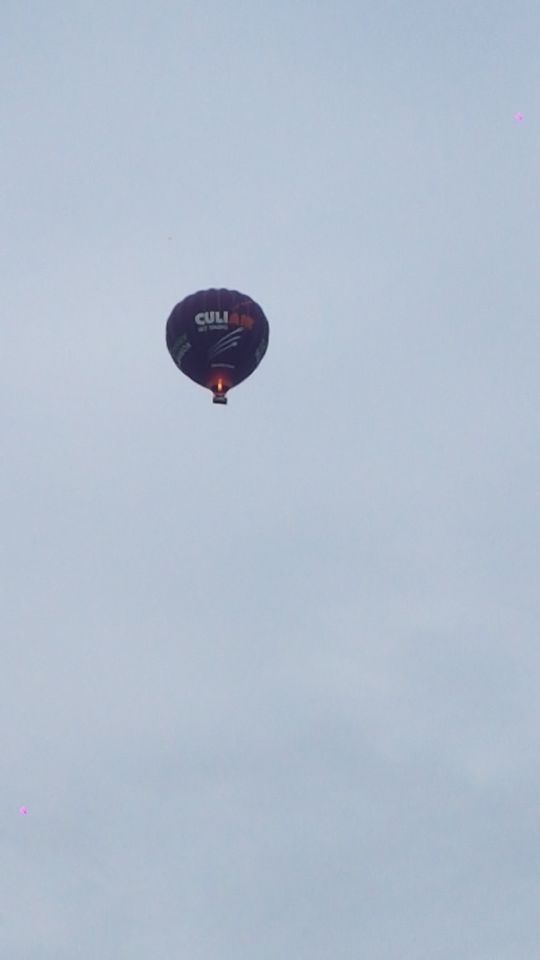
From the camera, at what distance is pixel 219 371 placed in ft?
189

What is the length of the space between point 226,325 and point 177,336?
1.58m

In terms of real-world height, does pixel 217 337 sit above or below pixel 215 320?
below

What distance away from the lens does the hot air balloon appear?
56719 mm

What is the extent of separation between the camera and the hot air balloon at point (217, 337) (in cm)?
5672

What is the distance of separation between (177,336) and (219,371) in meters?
1.53

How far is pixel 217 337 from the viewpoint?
186ft

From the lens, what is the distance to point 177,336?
188ft

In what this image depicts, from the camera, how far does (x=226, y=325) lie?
56.7 metres

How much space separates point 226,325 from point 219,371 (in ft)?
4.89
